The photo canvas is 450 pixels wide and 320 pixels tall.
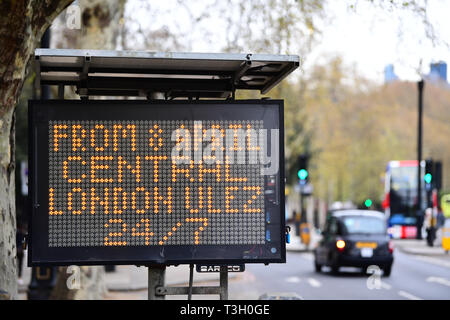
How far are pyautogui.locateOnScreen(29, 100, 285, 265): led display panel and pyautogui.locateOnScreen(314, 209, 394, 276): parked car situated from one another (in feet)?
56.3

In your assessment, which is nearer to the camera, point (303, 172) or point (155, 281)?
point (155, 281)

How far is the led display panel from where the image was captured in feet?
22.7

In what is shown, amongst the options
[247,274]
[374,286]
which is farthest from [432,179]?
[374,286]

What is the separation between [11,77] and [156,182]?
202 centimetres

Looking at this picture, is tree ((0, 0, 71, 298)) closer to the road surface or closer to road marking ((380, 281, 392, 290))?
the road surface

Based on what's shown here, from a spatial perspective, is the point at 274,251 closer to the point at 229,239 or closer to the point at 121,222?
the point at 229,239

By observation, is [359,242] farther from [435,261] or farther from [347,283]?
[435,261]

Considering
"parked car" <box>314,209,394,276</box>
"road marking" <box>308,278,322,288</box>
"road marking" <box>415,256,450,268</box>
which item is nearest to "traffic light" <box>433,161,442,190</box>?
"road marking" <box>415,256,450,268</box>

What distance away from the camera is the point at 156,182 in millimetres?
7000

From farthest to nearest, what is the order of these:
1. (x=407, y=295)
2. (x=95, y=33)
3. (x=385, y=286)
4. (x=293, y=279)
Answer: (x=293, y=279) → (x=385, y=286) → (x=407, y=295) → (x=95, y=33)

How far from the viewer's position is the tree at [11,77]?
309 inches

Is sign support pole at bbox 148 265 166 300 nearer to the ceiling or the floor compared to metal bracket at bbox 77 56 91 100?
nearer to the floor

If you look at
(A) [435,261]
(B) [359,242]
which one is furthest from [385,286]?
(A) [435,261]

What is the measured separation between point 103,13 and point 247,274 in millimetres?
12649
